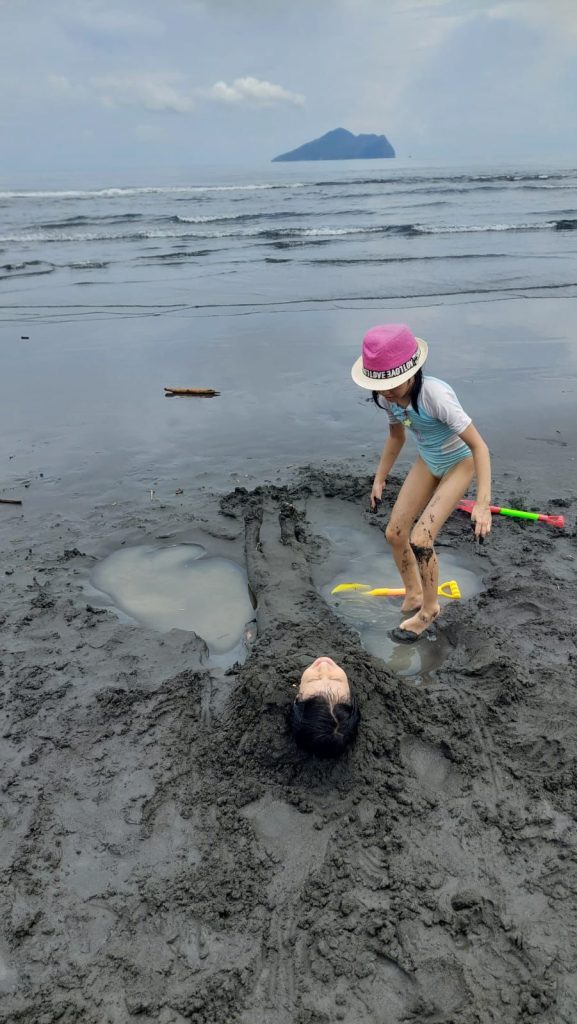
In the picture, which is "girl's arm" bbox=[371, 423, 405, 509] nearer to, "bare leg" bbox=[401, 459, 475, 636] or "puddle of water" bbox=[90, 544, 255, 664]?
"bare leg" bbox=[401, 459, 475, 636]

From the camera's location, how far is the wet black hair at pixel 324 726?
11.0 feet

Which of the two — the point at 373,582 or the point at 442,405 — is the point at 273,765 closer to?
the point at 373,582

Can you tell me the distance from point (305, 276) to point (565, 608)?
1347 centimetres

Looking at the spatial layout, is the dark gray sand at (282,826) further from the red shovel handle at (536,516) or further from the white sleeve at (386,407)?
the white sleeve at (386,407)

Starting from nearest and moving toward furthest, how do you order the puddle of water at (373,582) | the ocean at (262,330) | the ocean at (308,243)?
the puddle of water at (373,582)
the ocean at (262,330)
the ocean at (308,243)

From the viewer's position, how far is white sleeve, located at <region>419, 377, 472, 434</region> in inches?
159

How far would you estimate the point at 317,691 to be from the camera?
3422 millimetres

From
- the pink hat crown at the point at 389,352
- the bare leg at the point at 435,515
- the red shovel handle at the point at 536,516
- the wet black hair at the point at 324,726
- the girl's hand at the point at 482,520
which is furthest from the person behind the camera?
the red shovel handle at the point at 536,516

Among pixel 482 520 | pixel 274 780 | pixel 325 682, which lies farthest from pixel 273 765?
pixel 482 520

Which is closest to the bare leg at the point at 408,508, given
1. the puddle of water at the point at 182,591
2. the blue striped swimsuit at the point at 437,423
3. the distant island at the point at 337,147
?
the blue striped swimsuit at the point at 437,423

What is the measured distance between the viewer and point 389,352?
3.81 m

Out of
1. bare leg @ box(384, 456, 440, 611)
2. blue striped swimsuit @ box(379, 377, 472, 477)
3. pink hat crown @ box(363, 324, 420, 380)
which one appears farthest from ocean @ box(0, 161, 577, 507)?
pink hat crown @ box(363, 324, 420, 380)

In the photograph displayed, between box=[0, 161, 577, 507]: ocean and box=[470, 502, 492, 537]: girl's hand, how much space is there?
12.0 ft

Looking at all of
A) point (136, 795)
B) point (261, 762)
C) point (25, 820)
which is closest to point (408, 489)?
point (261, 762)
